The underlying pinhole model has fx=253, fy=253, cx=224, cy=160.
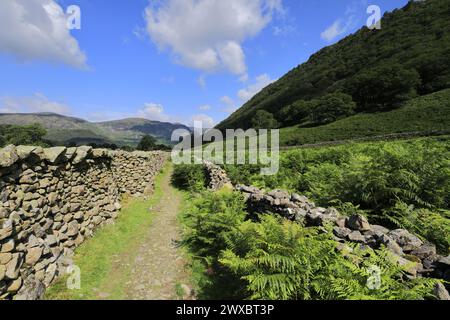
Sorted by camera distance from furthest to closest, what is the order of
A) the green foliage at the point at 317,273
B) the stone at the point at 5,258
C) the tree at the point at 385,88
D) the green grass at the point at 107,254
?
the tree at the point at 385,88, the green grass at the point at 107,254, the stone at the point at 5,258, the green foliage at the point at 317,273

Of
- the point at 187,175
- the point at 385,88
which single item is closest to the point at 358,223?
the point at 187,175

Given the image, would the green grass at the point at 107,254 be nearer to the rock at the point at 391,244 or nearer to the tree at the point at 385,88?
the rock at the point at 391,244

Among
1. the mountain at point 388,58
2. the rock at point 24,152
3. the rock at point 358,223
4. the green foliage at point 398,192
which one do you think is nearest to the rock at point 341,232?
the rock at point 358,223

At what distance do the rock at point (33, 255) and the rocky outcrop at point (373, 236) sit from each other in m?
5.78

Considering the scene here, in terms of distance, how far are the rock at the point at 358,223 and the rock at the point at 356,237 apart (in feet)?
0.77

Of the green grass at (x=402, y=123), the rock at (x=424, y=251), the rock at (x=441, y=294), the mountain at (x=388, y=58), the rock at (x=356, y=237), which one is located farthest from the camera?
the mountain at (x=388, y=58)

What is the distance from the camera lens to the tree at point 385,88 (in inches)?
2522

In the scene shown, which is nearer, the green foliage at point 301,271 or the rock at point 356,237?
the green foliage at point 301,271

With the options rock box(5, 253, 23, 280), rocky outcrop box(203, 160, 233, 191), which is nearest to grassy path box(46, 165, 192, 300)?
rock box(5, 253, 23, 280)

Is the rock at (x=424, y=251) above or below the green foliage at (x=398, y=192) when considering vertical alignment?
below

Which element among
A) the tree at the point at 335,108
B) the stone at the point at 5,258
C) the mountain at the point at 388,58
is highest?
the mountain at the point at 388,58

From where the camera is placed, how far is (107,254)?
7285 millimetres

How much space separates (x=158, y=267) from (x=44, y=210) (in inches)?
127
